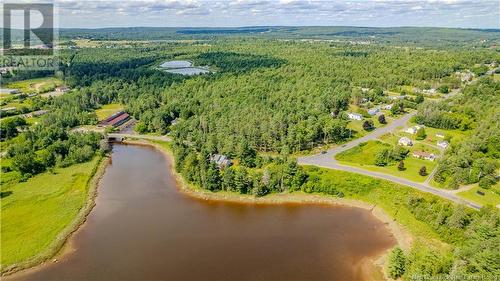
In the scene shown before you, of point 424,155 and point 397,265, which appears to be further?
point 424,155

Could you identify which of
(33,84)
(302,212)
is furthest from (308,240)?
(33,84)

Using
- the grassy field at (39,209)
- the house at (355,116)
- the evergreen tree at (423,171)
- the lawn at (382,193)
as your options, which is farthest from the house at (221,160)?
the house at (355,116)

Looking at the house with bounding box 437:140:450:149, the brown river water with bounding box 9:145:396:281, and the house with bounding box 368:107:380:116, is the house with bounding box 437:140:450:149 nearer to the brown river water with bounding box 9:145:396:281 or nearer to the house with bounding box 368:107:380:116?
the house with bounding box 368:107:380:116

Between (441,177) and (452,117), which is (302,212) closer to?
(441,177)

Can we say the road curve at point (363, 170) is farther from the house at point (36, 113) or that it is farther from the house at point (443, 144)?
the house at point (36, 113)

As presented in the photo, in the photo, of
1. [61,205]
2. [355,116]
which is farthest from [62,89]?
[355,116]

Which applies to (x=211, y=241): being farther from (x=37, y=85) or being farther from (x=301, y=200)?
(x=37, y=85)
